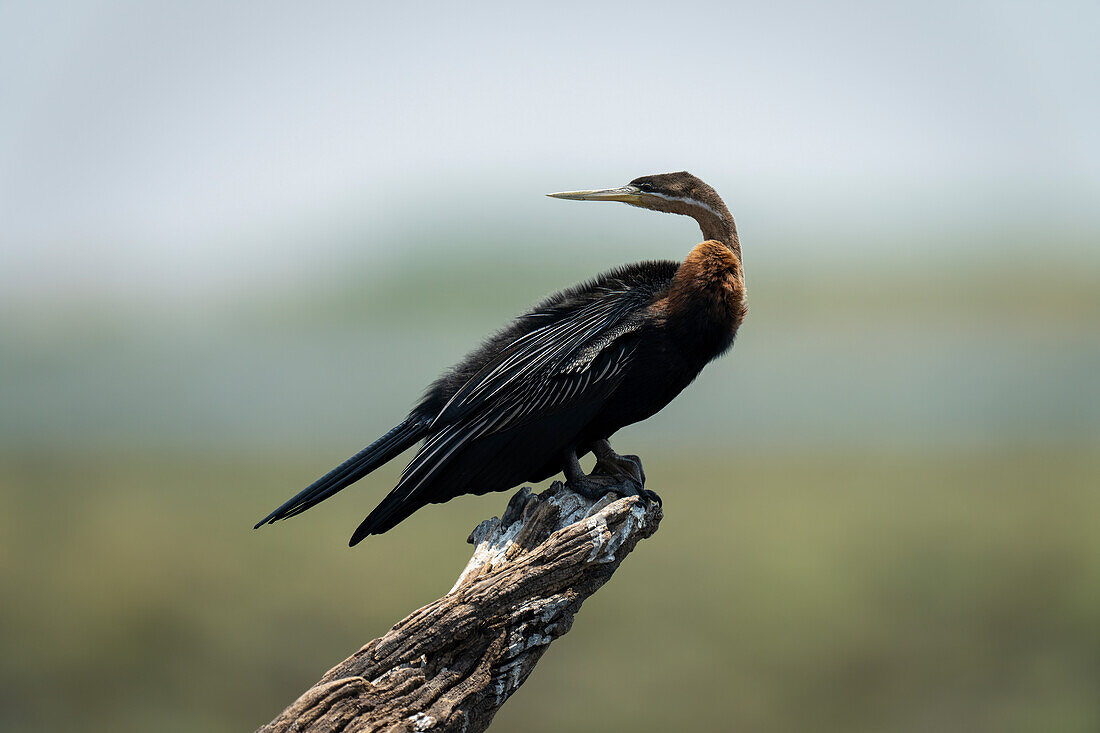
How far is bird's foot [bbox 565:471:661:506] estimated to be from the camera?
4.09m

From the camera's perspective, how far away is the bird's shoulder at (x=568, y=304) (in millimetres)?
4180

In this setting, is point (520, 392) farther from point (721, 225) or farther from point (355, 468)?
point (721, 225)

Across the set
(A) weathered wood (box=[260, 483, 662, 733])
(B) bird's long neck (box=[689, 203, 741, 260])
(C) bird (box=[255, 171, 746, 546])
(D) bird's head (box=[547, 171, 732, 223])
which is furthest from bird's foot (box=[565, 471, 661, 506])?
(D) bird's head (box=[547, 171, 732, 223])

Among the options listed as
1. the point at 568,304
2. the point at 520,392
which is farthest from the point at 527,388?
the point at 568,304

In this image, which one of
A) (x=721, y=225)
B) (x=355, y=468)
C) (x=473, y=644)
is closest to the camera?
(x=473, y=644)

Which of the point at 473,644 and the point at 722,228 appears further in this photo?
the point at 722,228

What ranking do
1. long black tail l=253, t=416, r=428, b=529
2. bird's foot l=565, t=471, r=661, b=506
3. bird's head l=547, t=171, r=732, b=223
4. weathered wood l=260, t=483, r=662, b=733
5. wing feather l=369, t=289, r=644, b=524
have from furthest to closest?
bird's head l=547, t=171, r=732, b=223, bird's foot l=565, t=471, r=661, b=506, wing feather l=369, t=289, r=644, b=524, long black tail l=253, t=416, r=428, b=529, weathered wood l=260, t=483, r=662, b=733

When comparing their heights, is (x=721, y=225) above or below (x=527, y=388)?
above

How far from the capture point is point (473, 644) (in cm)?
347

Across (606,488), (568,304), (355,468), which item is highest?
(568,304)

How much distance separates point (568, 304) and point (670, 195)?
2.50 ft

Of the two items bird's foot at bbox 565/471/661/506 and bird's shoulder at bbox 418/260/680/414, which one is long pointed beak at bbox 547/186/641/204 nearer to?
bird's shoulder at bbox 418/260/680/414

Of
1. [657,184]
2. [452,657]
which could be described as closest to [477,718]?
[452,657]

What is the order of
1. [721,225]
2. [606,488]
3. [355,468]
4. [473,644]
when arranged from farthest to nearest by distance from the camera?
[721,225]
[606,488]
[355,468]
[473,644]
